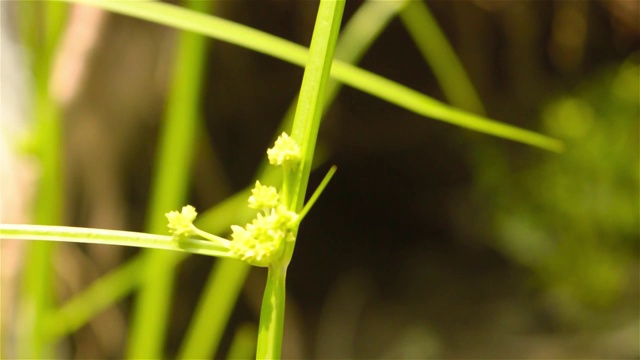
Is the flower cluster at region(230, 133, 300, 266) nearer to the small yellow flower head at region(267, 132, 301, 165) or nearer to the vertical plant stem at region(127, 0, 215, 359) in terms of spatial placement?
the small yellow flower head at region(267, 132, 301, 165)

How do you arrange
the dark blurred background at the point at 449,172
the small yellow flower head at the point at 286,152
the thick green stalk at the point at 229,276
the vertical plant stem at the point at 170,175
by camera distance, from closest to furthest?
the small yellow flower head at the point at 286,152 < the vertical plant stem at the point at 170,175 < the thick green stalk at the point at 229,276 < the dark blurred background at the point at 449,172

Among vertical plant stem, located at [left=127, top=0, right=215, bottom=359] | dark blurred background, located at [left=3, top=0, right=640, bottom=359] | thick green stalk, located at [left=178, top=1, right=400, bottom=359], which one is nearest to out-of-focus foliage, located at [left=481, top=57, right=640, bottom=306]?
dark blurred background, located at [left=3, top=0, right=640, bottom=359]

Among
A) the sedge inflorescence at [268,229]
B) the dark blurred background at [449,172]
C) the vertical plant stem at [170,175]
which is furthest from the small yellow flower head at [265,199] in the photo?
the dark blurred background at [449,172]

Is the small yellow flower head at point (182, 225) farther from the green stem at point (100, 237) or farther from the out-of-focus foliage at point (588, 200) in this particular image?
the out-of-focus foliage at point (588, 200)

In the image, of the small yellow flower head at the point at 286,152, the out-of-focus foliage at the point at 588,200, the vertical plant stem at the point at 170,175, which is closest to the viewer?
the small yellow flower head at the point at 286,152

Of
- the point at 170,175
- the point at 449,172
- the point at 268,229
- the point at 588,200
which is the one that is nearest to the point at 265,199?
the point at 268,229

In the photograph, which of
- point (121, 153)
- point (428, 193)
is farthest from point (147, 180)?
point (428, 193)

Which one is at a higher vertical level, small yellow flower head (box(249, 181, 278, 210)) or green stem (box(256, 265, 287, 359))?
small yellow flower head (box(249, 181, 278, 210))
